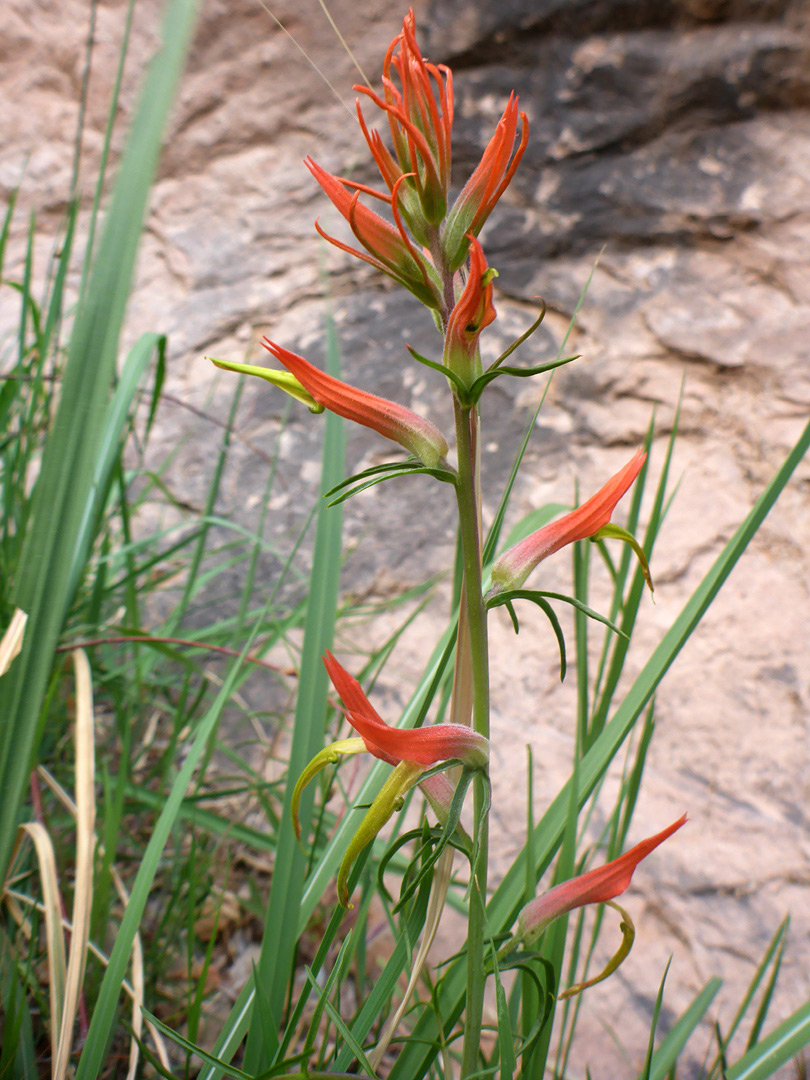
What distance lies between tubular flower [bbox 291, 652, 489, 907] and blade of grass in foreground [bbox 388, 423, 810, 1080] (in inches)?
5.0

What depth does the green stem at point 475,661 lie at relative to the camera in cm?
27

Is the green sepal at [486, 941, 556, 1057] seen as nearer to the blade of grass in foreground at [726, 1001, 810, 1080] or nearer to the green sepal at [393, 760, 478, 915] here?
the green sepal at [393, 760, 478, 915]

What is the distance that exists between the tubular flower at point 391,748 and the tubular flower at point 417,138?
184 mm

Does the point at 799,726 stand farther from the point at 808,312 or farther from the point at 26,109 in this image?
the point at 26,109

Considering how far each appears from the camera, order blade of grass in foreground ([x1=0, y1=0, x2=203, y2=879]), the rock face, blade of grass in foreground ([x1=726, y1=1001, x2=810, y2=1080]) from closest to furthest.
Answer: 1. blade of grass in foreground ([x1=0, y1=0, x2=203, y2=879])
2. blade of grass in foreground ([x1=726, y1=1001, x2=810, y2=1080])
3. the rock face

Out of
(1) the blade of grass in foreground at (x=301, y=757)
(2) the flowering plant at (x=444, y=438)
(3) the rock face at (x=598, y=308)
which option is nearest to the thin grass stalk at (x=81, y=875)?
(1) the blade of grass in foreground at (x=301, y=757)

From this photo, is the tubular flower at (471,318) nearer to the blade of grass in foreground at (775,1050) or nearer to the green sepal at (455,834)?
the green sepal at (455,834)

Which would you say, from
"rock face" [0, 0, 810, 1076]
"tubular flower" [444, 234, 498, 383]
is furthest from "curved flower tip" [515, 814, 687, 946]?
"rock face" [0, 0, 810, 1076]

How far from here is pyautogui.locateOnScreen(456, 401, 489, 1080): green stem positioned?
10.7 inches

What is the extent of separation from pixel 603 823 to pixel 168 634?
0.58 m

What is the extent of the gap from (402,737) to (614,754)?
0.56ft

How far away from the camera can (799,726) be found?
0.87m

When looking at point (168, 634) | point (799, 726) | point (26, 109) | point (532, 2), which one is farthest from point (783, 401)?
point (26, 109)

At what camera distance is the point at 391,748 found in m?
0.27
